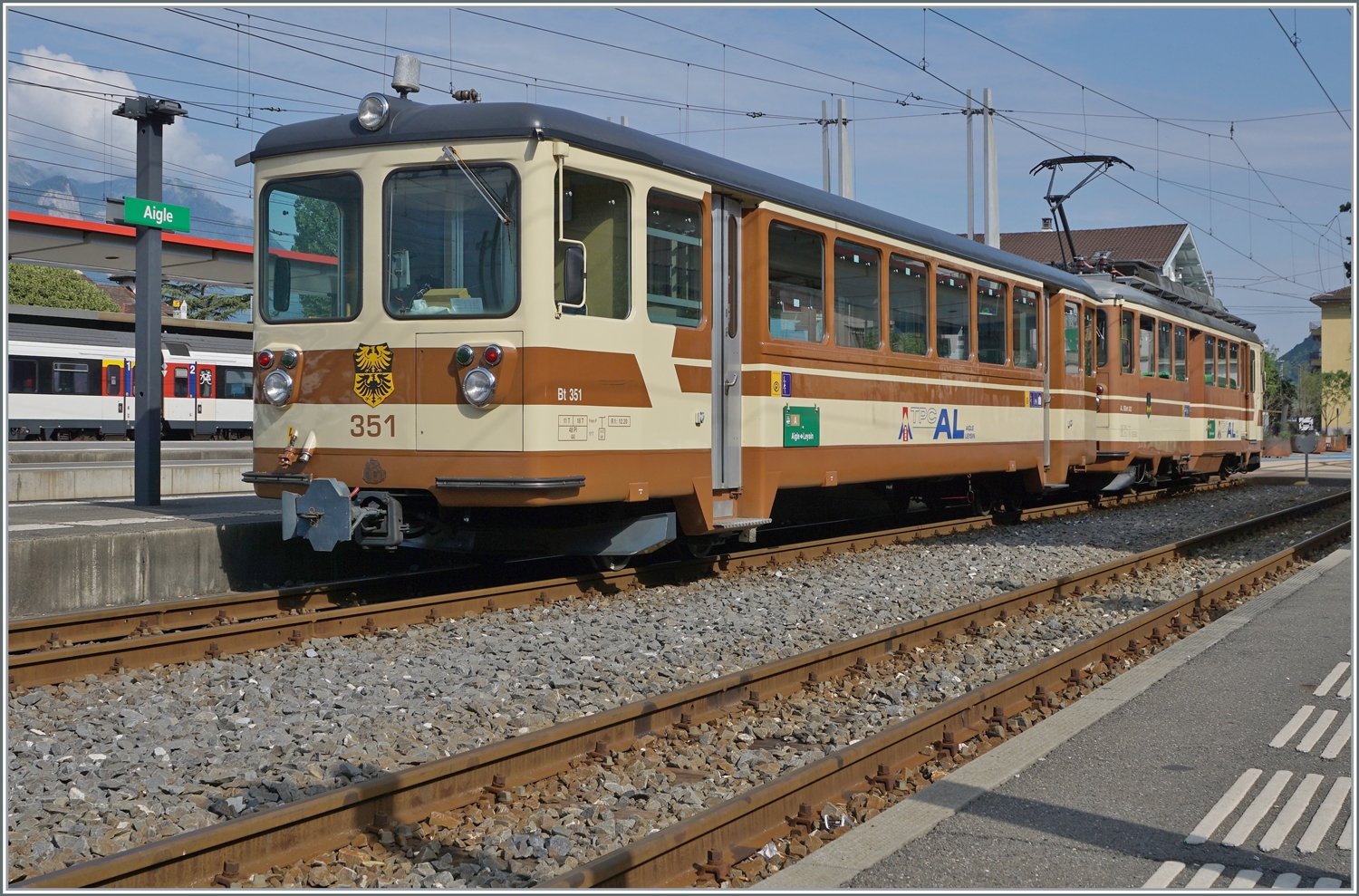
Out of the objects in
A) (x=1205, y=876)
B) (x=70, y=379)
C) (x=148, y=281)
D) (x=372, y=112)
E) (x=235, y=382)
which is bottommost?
(x=1205, y=876)

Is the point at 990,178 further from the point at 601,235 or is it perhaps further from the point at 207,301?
the point at 207,301

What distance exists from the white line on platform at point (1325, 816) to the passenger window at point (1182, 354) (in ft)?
57.7

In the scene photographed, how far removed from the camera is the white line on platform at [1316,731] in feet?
17.8

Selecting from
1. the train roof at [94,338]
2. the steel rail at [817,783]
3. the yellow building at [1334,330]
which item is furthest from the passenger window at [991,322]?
the yellow building at [1334,330]

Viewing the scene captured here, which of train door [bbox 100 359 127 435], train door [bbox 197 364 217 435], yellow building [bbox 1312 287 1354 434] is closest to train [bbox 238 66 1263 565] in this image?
train door [bbox 100 359 127 435]

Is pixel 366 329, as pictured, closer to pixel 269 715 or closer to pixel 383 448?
pixel 383 448

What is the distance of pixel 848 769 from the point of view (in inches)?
190

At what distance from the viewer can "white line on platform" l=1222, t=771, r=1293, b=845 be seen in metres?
4.26

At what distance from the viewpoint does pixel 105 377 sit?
3456 centimetres

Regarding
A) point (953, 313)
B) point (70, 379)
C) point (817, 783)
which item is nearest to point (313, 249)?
point (817, 783)

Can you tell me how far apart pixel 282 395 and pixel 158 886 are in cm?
543

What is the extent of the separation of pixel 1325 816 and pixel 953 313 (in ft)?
29.5

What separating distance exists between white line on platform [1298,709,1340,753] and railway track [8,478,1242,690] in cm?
494

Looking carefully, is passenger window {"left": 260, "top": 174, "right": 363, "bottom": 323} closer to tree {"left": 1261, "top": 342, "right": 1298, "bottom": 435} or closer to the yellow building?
tree {"left": 1261, "top": 342, "right": 1298, "bottom": 435}
